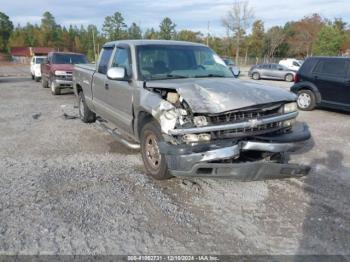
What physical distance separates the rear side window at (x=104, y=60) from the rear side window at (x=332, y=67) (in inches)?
286

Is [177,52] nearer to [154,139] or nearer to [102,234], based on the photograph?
[154,139]

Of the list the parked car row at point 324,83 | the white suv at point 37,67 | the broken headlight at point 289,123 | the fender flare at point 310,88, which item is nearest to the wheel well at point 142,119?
the broken headlight at point 289,123

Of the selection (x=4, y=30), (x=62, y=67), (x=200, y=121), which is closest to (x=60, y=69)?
(x=62, y=67)

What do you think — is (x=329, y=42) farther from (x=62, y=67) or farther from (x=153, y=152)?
(x=153, y=152)

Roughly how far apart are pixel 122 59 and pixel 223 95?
2.43 m

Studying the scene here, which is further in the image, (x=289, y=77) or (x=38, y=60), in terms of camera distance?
(x=289, y=77)

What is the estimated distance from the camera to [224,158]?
3.71 meters

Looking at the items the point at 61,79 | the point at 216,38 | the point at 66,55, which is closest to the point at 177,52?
the point at 61,79

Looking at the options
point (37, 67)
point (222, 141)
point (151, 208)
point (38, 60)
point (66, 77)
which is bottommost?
point (151, 208)

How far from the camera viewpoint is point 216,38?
62.5 m

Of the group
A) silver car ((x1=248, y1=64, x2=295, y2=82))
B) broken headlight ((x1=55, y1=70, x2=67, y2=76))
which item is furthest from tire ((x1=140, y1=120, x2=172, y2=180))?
silver car ((x1=248, y1=64, x2=295, y2=82))

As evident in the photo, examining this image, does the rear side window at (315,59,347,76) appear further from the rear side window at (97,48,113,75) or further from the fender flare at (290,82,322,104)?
the rear side window at (97,48,113,75)

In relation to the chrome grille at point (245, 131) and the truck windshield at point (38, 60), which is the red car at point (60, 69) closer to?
the truck windshield at point (38, 60)

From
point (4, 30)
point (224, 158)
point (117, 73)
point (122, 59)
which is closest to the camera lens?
point (224, 158)
